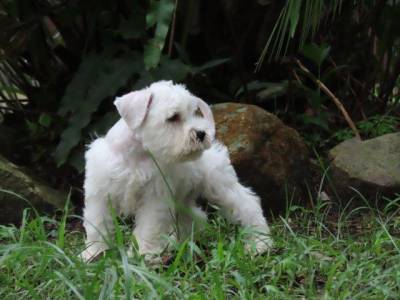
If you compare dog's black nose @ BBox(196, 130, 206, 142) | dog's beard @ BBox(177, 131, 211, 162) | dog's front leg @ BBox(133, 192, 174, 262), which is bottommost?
dog's front leg @ BBox(133, 192, 174, 262)

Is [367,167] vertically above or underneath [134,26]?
underneath

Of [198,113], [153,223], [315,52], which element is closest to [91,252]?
[153,223]

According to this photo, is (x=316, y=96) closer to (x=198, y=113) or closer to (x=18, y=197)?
(x=198, y=113)

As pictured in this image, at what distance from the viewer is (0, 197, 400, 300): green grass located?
128 inches

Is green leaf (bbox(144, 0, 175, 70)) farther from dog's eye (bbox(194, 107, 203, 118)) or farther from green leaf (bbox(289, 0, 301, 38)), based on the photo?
green leaf (bbox(289, 0, 301, 38))

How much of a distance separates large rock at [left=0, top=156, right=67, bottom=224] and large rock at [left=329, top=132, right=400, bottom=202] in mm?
2056

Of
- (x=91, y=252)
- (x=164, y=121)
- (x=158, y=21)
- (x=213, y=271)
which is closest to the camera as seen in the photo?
(x=213, y=271)

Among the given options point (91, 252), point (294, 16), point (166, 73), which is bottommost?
point (91, 252)

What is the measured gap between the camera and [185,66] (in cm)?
619

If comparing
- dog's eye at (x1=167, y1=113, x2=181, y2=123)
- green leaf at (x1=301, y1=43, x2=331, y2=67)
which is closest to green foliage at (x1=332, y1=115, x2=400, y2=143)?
green leaf at (x1=301, y1=43, x2=331, y2=67)

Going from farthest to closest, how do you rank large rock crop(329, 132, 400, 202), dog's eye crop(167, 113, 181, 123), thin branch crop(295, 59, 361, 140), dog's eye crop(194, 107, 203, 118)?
1. thin branch crop(295, 59, 361, 140)
2. large rock crop(329, 132, 400, 202)
3. dog's eye crop(194, 107, 203, 118)
4. dog's eye crop(167, 113, 181, 123)

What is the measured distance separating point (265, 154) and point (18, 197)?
1780 millimetres

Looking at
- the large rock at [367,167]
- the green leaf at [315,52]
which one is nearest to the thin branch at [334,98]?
the green leaf at [315,52]

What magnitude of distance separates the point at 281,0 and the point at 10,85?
2.52 meters
